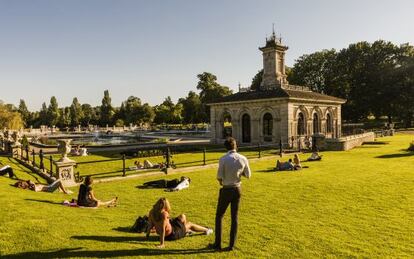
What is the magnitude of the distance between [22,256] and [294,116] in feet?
100

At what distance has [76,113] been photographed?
107 meters

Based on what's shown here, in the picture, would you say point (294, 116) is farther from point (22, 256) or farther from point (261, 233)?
point (22, 256)

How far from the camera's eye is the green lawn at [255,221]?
6891 millimetres

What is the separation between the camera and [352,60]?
65688mm

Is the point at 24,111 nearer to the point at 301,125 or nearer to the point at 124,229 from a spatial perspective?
the point at 301,125

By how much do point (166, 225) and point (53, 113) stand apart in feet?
353

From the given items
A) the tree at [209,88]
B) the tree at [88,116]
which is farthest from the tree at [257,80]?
the tree at [88,116]

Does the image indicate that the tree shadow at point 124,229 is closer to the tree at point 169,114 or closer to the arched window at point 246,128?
the arched window at point 246,128

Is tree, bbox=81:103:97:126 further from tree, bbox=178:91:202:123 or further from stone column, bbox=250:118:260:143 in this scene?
stone column, bbox=250:118:260:143

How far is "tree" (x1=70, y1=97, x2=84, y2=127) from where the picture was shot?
350ft

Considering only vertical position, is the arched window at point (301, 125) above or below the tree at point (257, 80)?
below

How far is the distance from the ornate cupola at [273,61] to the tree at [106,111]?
75.8 meters

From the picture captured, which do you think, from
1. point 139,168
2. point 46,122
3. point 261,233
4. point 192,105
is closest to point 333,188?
point 261,233

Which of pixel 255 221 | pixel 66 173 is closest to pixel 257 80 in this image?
pixel 66 173
